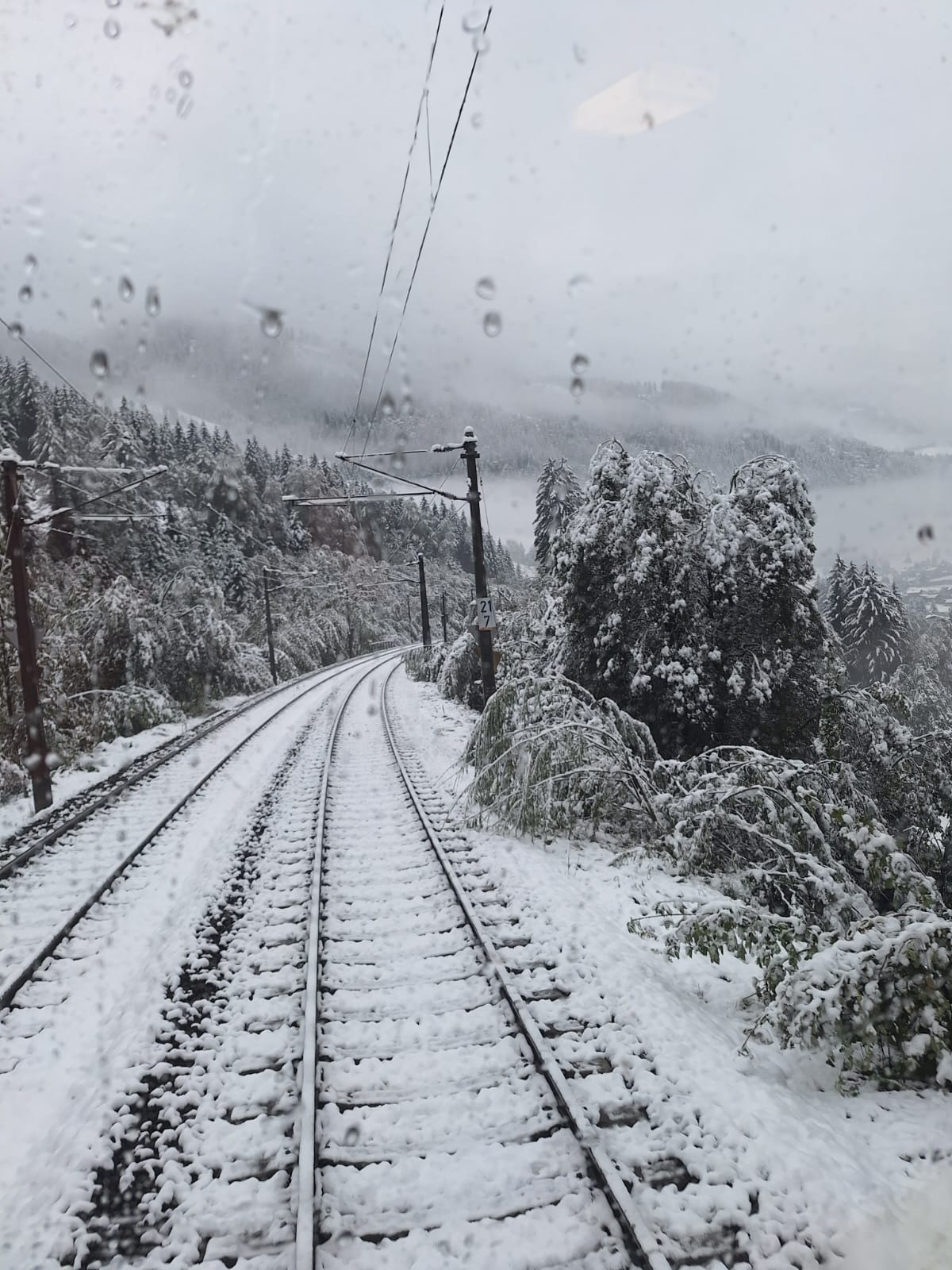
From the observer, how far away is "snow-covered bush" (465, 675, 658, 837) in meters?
8.60

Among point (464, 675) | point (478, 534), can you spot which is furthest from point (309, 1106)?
point (464, 675)

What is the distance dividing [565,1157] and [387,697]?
23.4 metres

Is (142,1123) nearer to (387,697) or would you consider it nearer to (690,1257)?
(690,1257)

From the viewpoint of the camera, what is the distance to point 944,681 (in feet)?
167

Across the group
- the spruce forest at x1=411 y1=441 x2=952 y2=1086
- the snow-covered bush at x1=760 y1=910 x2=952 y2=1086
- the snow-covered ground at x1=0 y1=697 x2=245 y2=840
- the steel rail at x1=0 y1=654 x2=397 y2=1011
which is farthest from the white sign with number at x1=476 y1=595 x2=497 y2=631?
the snow-covered bush at x1=760 y1=910 x2=952 y2=1086

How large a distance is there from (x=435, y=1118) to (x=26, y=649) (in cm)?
1136

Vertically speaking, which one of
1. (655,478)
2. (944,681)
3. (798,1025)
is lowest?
(944,681)

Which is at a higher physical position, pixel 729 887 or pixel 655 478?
pixel 655 478

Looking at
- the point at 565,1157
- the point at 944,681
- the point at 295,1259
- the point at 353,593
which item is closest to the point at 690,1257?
the point at 565,1157

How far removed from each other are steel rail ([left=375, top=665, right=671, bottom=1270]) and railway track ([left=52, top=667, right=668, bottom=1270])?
0.01 meters

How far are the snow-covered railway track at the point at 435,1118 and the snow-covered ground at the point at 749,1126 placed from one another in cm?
33

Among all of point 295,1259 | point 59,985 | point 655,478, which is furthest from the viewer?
point 655,478

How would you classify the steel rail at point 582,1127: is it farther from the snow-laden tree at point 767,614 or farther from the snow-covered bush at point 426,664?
the snow-covered bush at point 426,664

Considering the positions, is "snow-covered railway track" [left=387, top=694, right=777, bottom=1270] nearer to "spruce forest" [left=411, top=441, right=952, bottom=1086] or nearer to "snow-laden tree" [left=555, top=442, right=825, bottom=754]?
"spruce forest" [left=411, top=441, right=952, bottom=1086]
